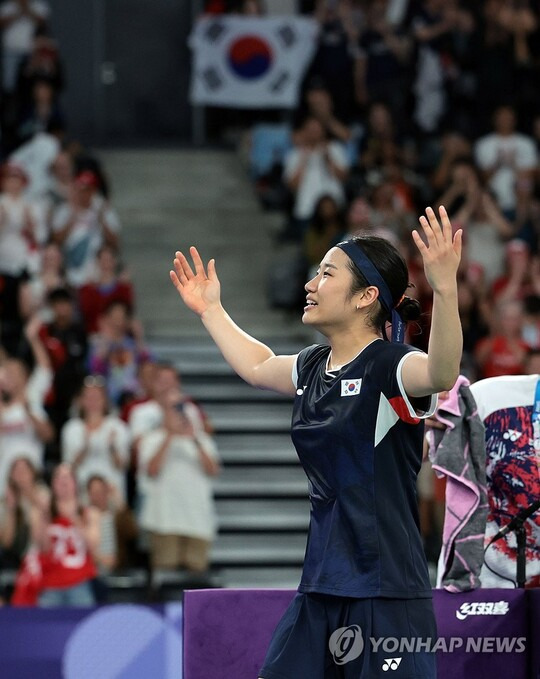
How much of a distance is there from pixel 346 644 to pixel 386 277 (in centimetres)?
104

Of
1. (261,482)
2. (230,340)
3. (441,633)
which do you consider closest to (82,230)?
(261,482)

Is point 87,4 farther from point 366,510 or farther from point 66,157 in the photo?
point 366,510

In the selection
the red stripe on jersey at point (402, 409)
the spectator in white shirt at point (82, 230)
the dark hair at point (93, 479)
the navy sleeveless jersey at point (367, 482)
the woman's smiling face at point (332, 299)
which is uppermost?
the woman's smiling face at point (332, 299)

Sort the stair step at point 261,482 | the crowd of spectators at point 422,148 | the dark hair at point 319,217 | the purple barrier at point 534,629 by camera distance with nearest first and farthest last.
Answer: the purple barrier at point 534,629 → the stair step at point 261,482 → the crowd of spectators at point 422,148 → the dark hair at point 319,217

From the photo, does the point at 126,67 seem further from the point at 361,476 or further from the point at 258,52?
the point at 361,476

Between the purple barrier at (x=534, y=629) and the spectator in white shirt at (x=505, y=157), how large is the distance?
31.5 feet

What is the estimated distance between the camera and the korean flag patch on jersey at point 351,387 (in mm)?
4344

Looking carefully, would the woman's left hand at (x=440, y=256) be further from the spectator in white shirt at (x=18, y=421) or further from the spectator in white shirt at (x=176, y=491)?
the spectator in white shirt at (x=18, y=421)

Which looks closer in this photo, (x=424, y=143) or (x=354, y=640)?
(x=354, y=640)

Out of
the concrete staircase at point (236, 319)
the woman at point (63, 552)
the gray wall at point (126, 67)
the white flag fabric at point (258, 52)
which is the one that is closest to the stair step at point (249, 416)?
the concrete staircase at point (236, 319)

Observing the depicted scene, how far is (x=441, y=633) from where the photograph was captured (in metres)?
5.13

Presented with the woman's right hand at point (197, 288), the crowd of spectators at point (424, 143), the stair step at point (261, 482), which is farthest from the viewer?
the crowd of spectators at point (424, 143)

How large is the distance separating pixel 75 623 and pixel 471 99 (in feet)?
33.4

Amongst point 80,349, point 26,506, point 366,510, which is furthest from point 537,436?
point 80,349
